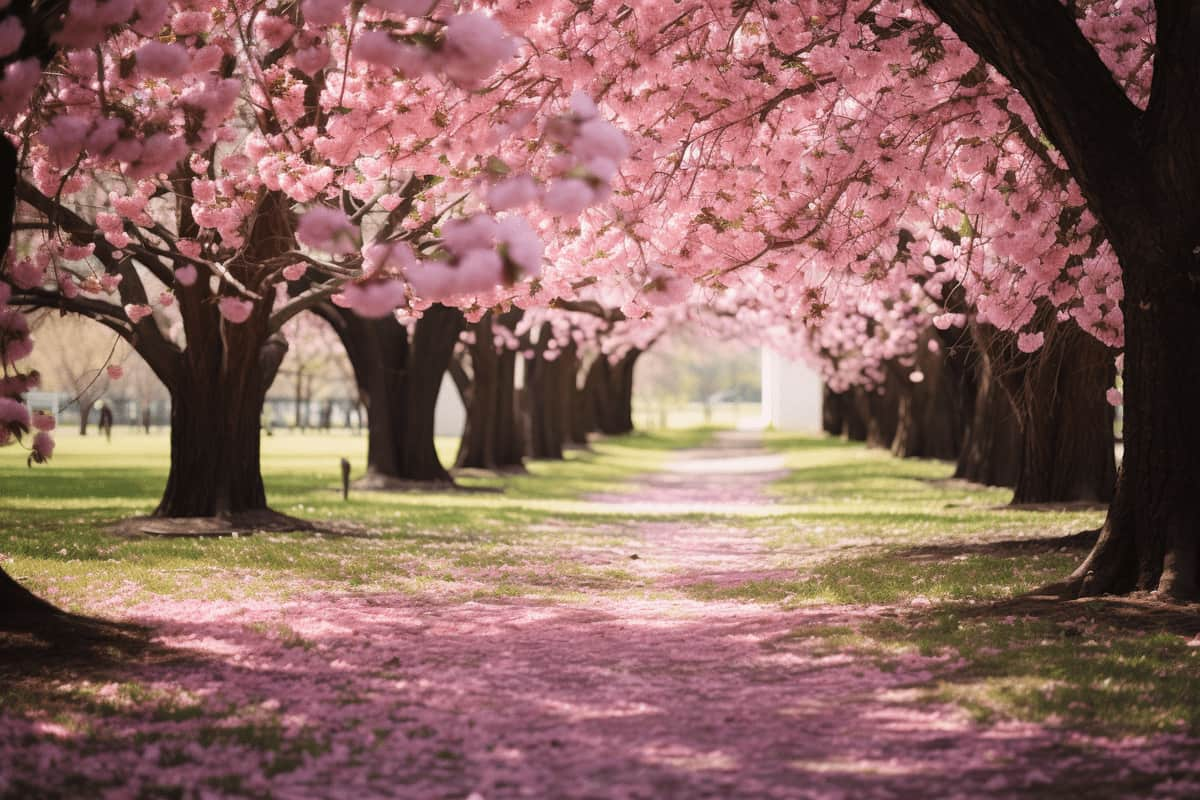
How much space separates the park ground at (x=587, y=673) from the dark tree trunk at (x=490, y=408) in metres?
12.4

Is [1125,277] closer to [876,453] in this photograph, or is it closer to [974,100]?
[974,100]

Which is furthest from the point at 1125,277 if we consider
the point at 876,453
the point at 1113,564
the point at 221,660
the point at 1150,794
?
the point at 876,453

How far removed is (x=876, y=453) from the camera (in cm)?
3741

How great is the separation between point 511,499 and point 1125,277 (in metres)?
14.4

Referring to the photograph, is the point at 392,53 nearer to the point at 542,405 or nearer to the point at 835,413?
the point at 542,405

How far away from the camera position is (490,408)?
26875 mm

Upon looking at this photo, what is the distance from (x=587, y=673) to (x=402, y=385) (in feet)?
52.6

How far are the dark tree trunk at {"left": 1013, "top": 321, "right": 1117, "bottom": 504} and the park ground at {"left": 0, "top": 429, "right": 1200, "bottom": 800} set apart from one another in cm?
312

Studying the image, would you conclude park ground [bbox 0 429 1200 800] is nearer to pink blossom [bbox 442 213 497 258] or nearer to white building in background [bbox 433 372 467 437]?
pink blossom [bbox 442 213 497 258]

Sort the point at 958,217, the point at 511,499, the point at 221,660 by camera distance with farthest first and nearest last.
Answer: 1. the point at 511,499
2. the point at 958,217
3. the point at 221,660

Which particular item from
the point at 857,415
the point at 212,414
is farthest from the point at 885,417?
the point at 212,414

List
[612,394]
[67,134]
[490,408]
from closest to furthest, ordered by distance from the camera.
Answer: [67,134], [490,408], [612,394]

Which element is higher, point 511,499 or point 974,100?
point 974,100

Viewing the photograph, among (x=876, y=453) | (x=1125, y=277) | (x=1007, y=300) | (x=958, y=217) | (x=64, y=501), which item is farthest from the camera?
(x=876, y=453)
